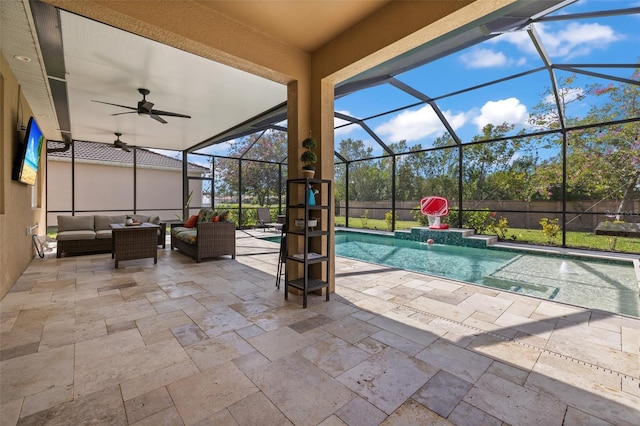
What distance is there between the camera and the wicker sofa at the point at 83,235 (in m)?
5.25

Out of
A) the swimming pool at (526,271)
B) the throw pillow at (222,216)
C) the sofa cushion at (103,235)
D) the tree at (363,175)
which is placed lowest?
the swimming pool at (526,271)

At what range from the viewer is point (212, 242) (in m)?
4.99

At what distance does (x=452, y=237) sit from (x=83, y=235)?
8.44 metres

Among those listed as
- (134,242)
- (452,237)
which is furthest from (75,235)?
(452,237)

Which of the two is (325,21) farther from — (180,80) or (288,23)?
(180,80)

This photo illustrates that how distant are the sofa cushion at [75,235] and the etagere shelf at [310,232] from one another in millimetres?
4625

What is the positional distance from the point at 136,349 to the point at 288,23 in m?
3.12

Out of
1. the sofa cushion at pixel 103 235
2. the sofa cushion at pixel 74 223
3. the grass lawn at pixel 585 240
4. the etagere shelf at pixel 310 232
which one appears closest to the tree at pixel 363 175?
the grass lawn at pixel 585 240

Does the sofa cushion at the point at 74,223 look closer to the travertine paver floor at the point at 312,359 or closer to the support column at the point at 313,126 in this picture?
the travertine paver floor at the point at 312,359

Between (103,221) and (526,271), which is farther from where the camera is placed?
(103,221)

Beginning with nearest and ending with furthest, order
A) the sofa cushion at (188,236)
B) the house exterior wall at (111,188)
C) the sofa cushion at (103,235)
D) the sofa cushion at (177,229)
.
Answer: the sofa cushion at (188,236)
the sofa cushion at (103,235)
the sofa cushion at (177,229)
the house exterior wall at (111,188)

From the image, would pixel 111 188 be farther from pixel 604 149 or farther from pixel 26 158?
pixel 604 149

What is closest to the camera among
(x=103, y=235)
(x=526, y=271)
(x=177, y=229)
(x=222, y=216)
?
(x=526, y=271)

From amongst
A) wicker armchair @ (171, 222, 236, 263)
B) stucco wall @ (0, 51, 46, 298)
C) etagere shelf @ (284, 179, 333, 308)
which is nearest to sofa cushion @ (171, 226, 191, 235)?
wicker armchair @ (171, 222, 236, 263)
